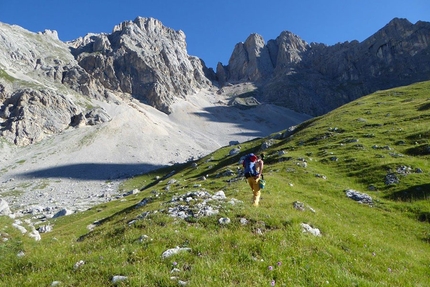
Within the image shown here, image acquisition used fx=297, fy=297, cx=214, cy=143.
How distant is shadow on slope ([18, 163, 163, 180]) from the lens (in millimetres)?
111000

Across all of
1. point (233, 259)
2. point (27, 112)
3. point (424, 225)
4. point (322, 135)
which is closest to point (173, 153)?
point (27, 112)

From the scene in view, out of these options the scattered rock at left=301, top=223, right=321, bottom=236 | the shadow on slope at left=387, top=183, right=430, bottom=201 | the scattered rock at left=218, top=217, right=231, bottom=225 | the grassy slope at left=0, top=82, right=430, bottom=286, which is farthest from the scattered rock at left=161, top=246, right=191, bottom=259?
the shadow on slope at left=387, top=183, right=430, bottom=201

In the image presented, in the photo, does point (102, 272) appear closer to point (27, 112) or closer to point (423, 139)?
point (423, 139)

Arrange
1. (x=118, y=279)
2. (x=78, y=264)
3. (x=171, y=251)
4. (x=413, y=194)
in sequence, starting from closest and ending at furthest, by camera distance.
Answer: (x=118, y=279) < (x=78, y=264) < (x=171, y=251) < (x=413, y=194)

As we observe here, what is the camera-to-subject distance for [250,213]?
44.9ft

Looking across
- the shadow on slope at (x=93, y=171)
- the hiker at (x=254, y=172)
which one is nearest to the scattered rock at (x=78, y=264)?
the hiker at (x=254, y=172)

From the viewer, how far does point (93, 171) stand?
116562 millimetres

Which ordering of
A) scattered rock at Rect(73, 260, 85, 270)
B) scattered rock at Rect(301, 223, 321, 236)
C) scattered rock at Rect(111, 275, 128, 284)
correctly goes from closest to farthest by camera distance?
scattered rock at Rect(111, 275, 128, 284) → scattered rock at Rect(73, 260, 85, 270) → scattered rock at Rect(301, 223, 321, 236)

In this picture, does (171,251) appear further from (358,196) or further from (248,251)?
(358,196)

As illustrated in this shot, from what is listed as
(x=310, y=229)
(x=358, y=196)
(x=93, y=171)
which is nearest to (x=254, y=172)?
(x=310, y=229)

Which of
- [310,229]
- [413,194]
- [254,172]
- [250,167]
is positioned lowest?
[413,194]

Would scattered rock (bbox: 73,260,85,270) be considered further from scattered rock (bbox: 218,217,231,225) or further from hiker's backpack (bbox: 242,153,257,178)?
hiker's backpack (bbox: 242,153,257,178)

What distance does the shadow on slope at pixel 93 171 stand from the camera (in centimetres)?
11100

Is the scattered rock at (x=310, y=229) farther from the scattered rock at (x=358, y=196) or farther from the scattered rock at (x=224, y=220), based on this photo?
the scattered rock at (x=358, y=196)
